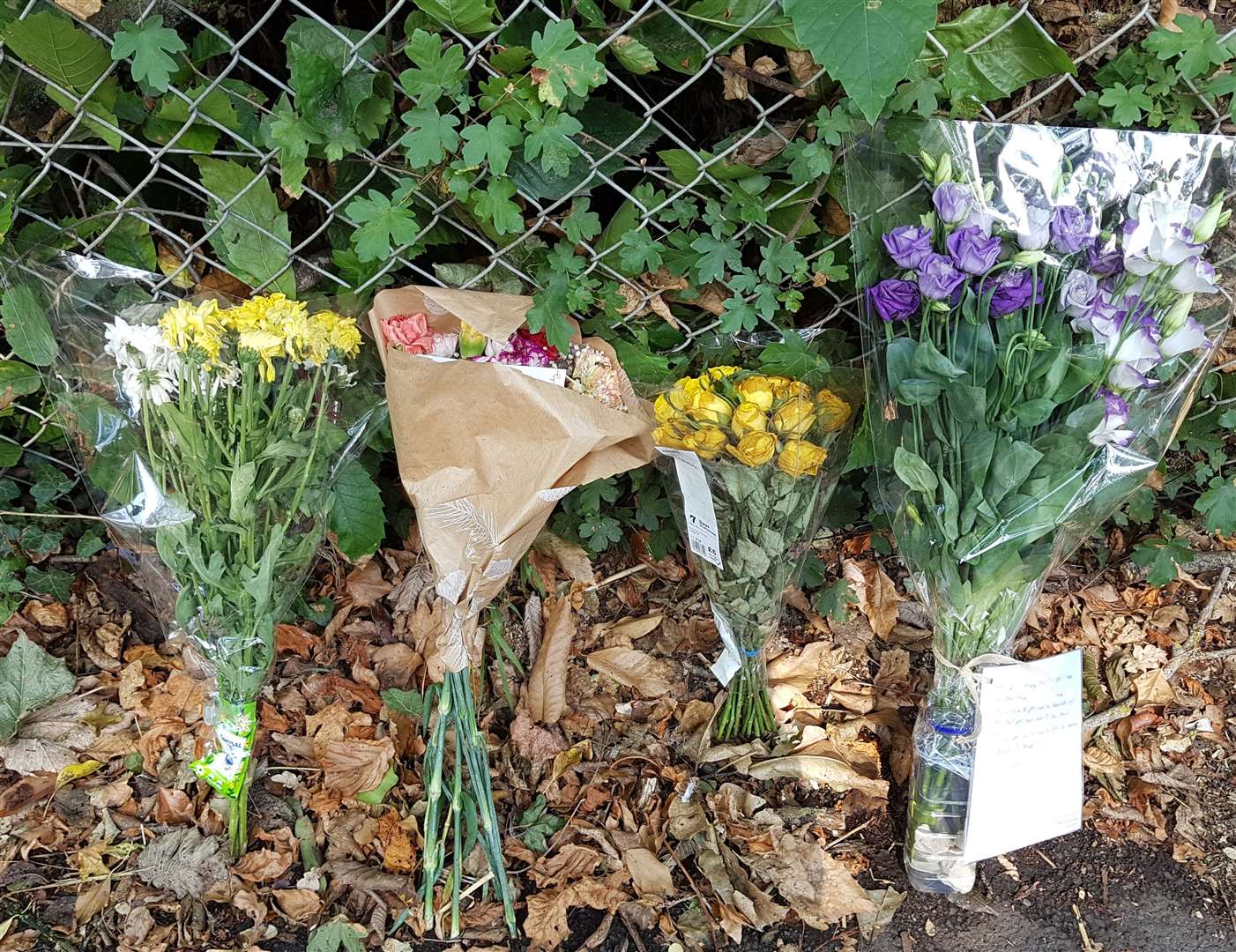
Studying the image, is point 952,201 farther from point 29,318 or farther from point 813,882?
point 29,318

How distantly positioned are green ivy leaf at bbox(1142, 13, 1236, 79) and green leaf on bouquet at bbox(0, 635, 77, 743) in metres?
2.36

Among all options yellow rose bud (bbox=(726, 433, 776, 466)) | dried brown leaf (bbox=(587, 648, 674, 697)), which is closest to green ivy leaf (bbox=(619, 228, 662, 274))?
yellow rose bud (bbox=(726, 433, 776, 466))

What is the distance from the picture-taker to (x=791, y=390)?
1.80 meters

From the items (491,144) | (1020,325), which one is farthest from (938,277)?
(491,144)

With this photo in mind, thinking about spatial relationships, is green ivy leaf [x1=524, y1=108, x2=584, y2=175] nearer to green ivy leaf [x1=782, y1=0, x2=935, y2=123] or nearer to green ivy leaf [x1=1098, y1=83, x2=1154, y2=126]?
green ivy leaf [x1=782, y1=0, x2=935, y2=123]

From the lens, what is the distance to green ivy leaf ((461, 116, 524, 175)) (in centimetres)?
163

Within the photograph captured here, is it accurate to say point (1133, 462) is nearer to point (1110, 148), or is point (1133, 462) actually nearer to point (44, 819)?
point (1110, 148)

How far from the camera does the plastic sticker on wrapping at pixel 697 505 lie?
1831 mm

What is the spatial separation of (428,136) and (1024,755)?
1430 mm

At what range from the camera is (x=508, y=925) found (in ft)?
5.82

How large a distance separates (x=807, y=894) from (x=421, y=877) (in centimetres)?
70

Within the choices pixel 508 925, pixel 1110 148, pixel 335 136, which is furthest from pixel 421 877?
pixel 1110 148

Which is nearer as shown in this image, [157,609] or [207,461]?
[207,461]

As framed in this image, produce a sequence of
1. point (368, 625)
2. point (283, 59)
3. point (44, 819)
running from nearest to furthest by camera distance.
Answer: point (44, 819) < point (283, 59) < point (368, 625)
